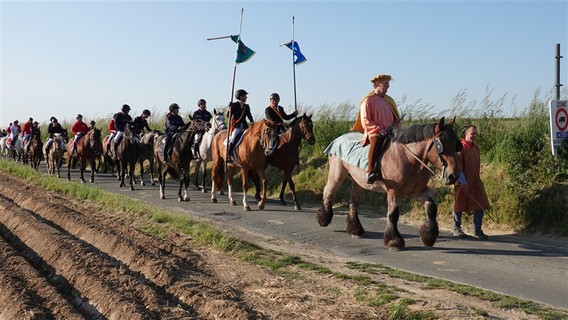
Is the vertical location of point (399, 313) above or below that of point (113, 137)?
below

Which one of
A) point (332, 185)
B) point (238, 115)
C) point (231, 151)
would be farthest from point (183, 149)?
point (332, 185)

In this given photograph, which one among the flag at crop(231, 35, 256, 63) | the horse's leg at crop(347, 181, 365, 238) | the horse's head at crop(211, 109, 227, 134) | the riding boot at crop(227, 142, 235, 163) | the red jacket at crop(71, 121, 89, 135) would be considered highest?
the flag at crop(231, 35, 256, 63)

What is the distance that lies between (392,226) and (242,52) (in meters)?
7.93

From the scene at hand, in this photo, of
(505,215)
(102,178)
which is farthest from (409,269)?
(102,178)

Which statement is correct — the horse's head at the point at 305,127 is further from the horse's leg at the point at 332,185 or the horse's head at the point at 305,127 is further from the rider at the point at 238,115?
the horse's leg at the point at 332,185

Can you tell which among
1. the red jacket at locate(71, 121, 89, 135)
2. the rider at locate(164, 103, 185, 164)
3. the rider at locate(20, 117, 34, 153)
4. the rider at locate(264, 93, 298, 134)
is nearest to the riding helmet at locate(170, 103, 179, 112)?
the rider at locate(164, 103, 185, 164)

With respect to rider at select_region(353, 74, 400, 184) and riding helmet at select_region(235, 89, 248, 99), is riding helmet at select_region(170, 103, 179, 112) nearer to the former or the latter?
riding helmet at select_region(235, 89, 248, 99)

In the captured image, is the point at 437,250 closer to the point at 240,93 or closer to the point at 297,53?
the point at 240,93

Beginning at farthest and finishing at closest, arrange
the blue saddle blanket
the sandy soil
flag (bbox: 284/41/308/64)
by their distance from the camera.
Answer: flag (bbox: 284/41/308/64) < the blue saddle blanket < the sandy soil

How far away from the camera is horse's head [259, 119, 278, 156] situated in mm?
13203

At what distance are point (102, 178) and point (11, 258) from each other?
1478 cm

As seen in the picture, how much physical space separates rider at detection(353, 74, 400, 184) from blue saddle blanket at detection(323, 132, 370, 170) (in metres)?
0.19

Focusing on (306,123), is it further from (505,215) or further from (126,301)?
(126,301)

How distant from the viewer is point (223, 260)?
827 centimetres
